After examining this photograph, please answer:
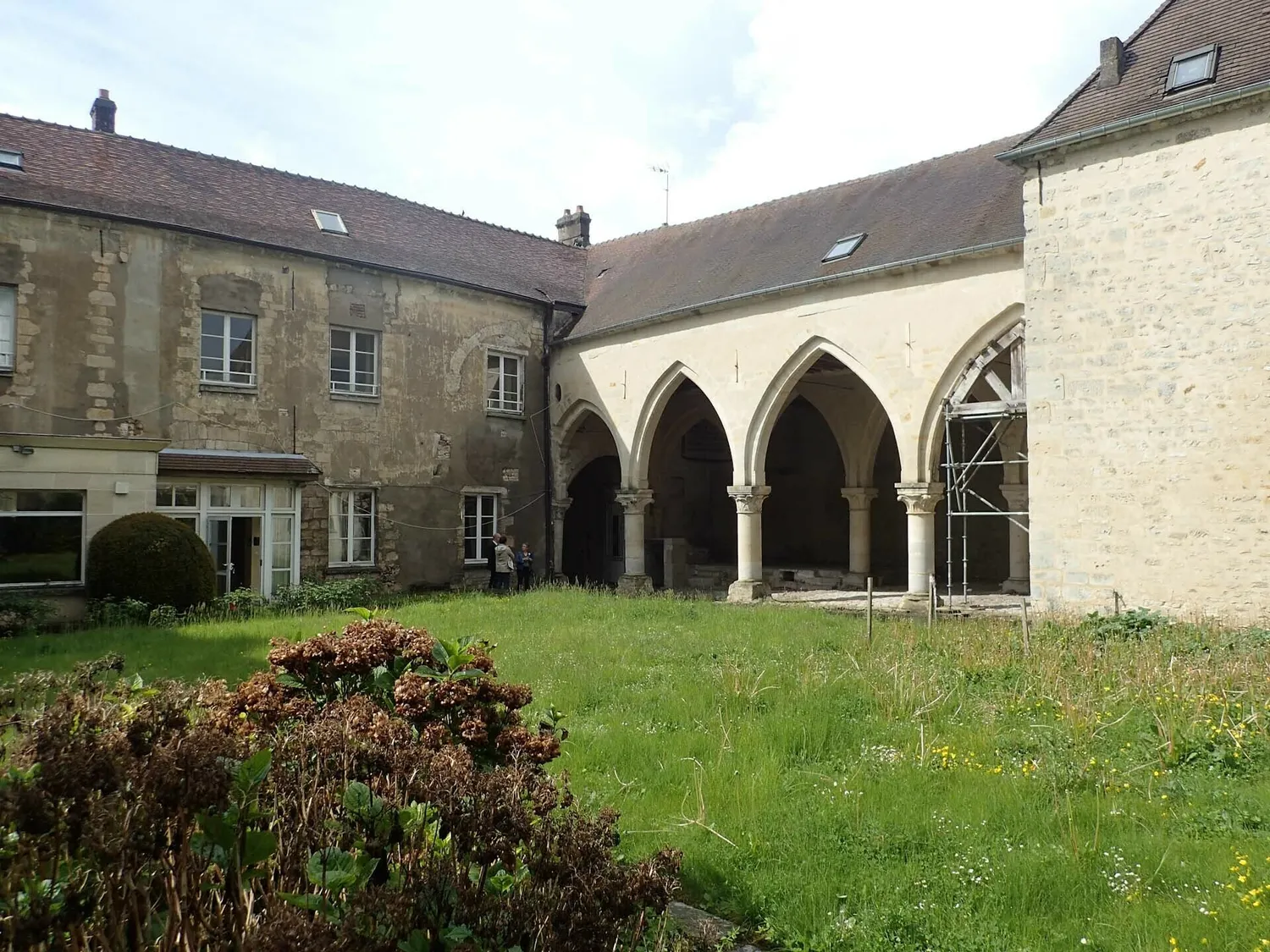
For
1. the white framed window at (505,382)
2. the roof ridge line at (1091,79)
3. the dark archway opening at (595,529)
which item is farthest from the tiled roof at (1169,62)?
the dark archway opening at (595,529)

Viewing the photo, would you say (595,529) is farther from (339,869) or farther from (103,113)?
(339,869)

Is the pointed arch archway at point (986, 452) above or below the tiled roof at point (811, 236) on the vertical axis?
below

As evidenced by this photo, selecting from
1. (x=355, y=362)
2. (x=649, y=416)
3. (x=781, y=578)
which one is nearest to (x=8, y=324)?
(x=355, y=362)

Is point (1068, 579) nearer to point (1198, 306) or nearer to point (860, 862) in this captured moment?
point (1198, 306)

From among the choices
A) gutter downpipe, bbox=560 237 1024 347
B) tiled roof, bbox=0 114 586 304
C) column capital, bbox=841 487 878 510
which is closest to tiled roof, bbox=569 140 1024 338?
gutter downpipe, bbox=560 237 1024 347

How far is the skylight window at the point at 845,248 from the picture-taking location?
14727mm

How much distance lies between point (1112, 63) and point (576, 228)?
13976mm

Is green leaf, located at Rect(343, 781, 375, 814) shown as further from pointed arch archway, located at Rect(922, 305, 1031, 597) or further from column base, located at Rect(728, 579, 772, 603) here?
column base, located at Rect(728, 579, 772, 603)

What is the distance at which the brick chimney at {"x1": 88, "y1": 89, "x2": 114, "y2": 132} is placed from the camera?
16391 millimetres

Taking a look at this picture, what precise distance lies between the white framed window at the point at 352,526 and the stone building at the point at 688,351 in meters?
0.07

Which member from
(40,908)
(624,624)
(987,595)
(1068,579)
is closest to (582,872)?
(40,908)

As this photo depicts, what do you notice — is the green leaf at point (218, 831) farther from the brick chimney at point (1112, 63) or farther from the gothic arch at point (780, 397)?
the brick chimney at point (1112, 63)

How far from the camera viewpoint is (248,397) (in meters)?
A: 14.7

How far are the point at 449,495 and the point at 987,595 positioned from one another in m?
9.67
